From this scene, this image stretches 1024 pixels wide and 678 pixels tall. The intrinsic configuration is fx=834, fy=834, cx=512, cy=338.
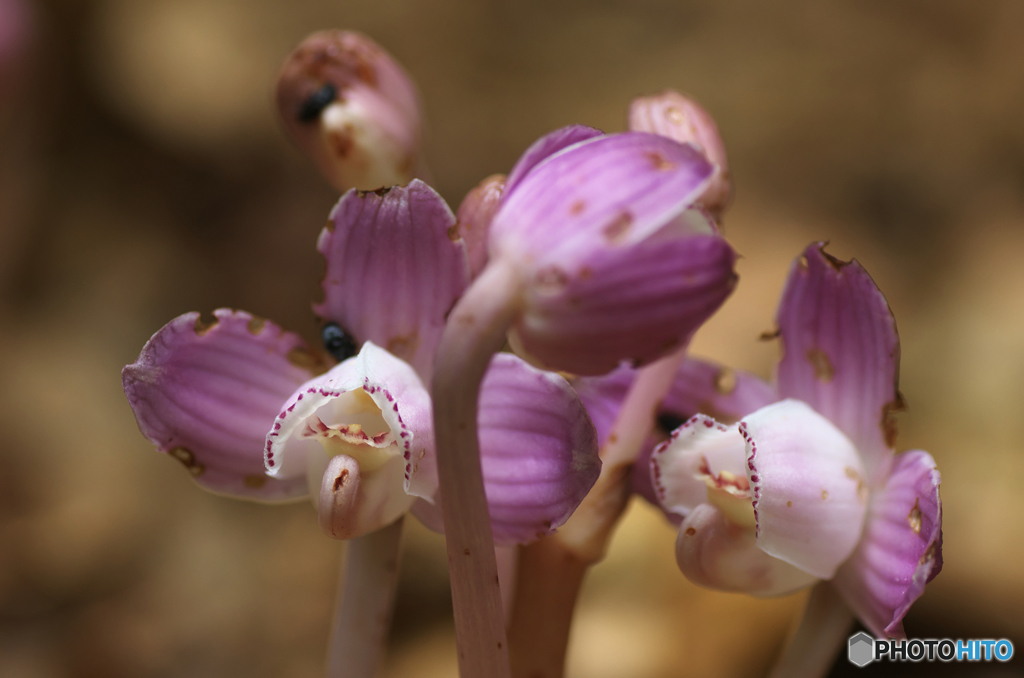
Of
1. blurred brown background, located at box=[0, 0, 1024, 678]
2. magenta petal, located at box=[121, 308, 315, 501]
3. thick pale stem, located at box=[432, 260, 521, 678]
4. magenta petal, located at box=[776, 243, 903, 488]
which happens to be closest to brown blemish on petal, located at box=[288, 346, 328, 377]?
magenta petal, located at box=[121, 308, 315, 501]

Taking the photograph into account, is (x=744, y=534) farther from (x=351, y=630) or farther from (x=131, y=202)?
(x=131, y=202)

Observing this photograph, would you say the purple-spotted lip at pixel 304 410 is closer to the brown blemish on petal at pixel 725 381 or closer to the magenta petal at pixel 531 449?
the magenta petal at pixel 531 449

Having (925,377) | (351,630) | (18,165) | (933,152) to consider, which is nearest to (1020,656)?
(925,377)

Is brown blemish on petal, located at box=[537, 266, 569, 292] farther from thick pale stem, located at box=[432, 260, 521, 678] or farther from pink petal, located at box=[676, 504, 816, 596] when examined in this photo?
pink petal, located at box=[676, 504, 816, 596]

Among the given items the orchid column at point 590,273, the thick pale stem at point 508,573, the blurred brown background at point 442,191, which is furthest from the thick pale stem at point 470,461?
the blurred brown background at point 442,191

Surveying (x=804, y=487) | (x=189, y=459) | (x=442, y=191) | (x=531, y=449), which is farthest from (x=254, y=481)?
(x=442, y=191)
